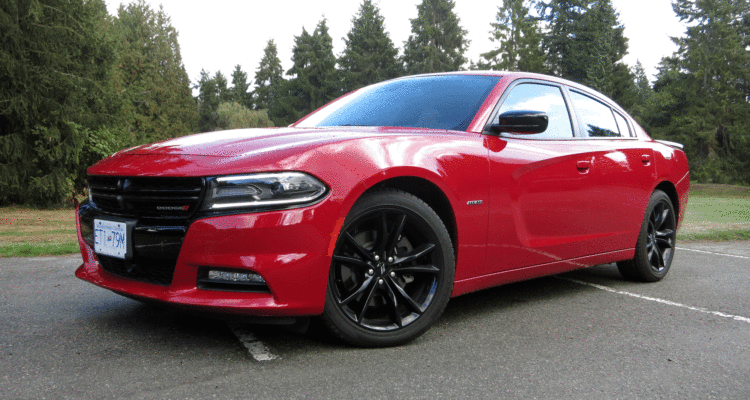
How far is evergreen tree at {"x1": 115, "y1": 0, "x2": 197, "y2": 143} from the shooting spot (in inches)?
1881

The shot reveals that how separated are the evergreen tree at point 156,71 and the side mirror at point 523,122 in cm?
4546

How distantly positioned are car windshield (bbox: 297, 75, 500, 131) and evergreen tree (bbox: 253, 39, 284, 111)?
78.4 metres

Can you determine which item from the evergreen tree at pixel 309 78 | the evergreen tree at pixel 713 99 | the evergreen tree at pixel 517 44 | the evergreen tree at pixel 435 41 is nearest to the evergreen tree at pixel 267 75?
the evergreen tree at pixel 309 78

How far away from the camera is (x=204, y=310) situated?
263 cm

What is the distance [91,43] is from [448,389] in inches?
865

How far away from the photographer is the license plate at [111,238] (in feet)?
9.19

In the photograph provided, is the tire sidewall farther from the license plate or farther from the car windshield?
the license plate

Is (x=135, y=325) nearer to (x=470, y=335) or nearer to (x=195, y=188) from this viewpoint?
(x=195, y=188)

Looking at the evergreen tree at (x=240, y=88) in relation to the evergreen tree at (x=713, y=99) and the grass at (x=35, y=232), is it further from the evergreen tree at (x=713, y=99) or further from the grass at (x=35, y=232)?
the grass at (x=35, y=232)

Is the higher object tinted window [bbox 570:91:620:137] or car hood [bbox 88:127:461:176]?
tinted window [bbox 570:91:620:137]

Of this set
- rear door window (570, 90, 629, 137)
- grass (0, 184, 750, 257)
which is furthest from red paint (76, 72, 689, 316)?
grass (0, 184, 750, 257)

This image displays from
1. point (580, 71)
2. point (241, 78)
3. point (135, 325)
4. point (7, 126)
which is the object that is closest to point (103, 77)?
point (7, 126)

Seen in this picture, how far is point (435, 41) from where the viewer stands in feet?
197

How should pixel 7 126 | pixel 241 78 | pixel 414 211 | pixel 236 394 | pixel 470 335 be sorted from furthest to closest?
pixel 241 78 < pixel 7 126 < pixel 470 335 < pixel 414 211 < pixel 236 394
